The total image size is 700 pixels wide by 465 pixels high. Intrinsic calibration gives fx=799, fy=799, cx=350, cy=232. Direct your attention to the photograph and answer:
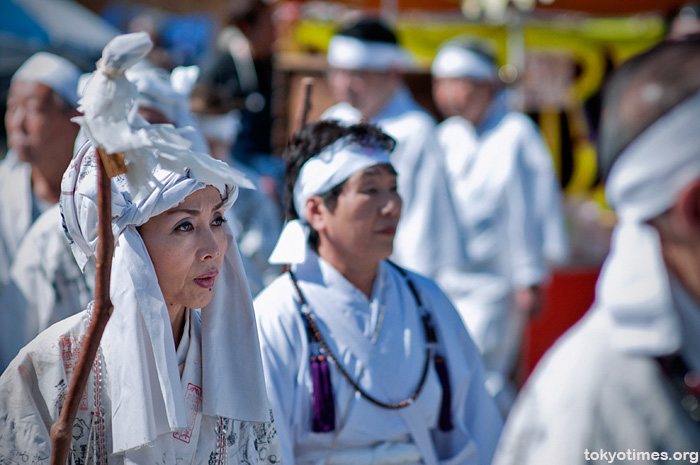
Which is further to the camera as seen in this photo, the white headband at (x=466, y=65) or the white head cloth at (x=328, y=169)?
the white headband at (x=466, y=65)

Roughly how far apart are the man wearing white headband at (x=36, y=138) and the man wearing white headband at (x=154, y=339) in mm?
1900

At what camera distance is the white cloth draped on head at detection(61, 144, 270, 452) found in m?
1.94

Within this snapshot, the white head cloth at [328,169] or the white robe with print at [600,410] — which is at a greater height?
the white head cloth at [328,169]

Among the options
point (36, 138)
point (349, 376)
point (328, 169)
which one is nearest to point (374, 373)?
point (349, 376)

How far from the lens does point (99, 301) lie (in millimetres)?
1742

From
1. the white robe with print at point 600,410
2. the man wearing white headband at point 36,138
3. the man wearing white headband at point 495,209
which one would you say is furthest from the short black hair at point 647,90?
the man wearing white headband at point 495,209

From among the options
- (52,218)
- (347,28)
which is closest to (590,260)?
(347,28)

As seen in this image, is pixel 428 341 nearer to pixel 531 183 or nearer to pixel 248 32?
pixel 531 183

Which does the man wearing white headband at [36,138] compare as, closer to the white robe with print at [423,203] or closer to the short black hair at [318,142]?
the short black hair at [318,142]

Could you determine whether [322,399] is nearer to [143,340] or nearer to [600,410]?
[143,340]

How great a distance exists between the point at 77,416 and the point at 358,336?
119 cm

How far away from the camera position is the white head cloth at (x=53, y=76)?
388cm

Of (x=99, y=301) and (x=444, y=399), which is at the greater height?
(x=99, y=301)

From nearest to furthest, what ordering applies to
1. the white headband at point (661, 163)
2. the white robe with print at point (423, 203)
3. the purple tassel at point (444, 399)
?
the white headband at point (661, 163) → the purple tassel at point (444, 399) → the white robe with print at point (423, 203)
